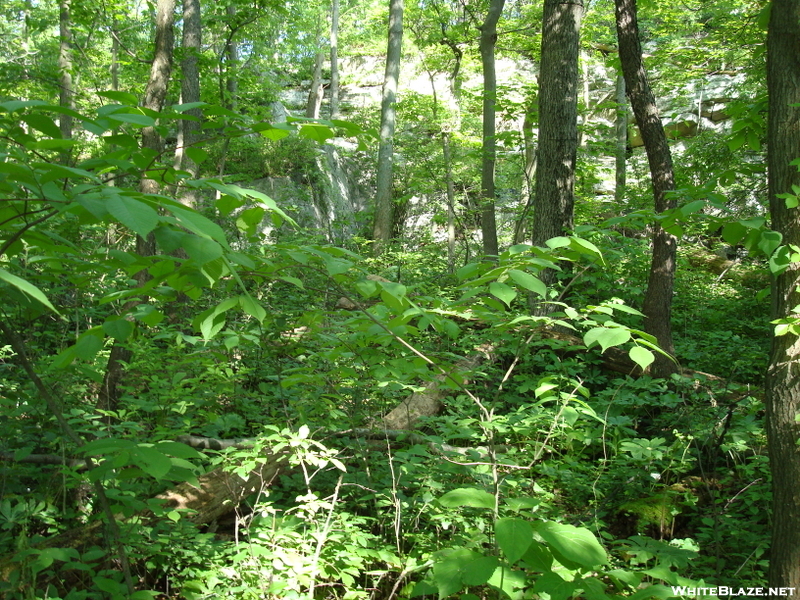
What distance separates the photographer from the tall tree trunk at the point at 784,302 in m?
2.23

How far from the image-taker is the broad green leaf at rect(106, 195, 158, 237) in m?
0.96

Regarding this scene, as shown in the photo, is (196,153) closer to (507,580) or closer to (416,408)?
(507,580)

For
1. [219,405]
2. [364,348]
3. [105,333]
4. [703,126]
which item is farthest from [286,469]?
[703,126]

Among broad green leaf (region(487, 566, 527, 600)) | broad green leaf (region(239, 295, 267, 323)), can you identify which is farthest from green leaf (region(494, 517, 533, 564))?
broad green leaf (region(239, 295, 267, 323))

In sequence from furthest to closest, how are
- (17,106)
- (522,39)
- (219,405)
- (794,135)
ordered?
1. (522,39)
2. (219,405)
3. (794,135)
4. (17,106)

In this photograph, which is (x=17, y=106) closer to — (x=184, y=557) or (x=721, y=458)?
(x=184, y=557)

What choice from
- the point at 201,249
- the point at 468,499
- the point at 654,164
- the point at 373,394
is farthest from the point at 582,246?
the point at 654,164

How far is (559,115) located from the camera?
18.7 feet

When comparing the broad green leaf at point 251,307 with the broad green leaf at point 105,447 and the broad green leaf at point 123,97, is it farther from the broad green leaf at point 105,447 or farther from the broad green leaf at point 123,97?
the broad green leaf at point 123,97

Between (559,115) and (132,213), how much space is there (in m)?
5.50

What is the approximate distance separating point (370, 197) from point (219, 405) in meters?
13.4

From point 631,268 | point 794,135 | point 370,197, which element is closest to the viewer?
point 794,135

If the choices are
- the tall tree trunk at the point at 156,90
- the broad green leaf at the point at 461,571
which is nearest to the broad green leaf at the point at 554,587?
the broad green leaf at the point at 461,571

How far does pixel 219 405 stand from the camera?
4328 mm
